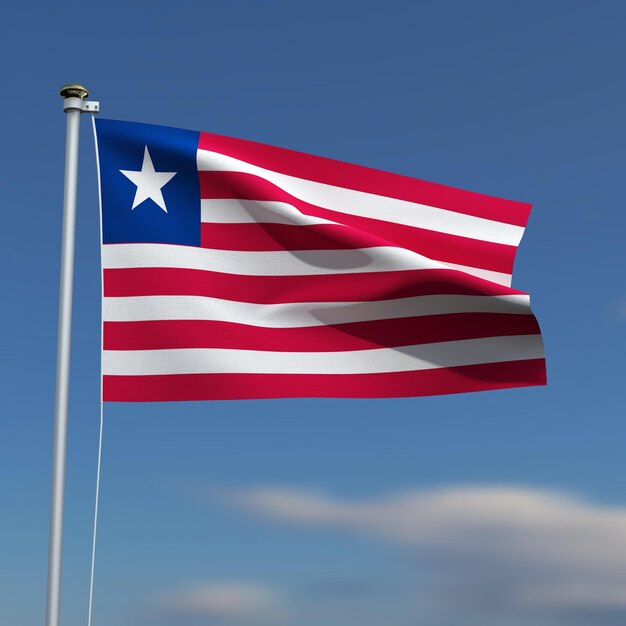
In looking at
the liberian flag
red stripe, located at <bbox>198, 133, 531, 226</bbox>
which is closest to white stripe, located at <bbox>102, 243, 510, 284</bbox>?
the liberian flag

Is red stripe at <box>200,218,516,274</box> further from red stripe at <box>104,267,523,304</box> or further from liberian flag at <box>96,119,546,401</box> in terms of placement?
red stripe at <box>104,267,523,304</box>

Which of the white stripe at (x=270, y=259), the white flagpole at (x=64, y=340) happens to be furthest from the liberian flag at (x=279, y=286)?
the white flagpole at (x=64, y=340)

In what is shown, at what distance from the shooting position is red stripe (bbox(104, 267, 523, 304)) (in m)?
Result: 9.90

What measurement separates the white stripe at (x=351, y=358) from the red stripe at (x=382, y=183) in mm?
1471

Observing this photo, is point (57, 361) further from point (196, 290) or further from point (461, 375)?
point (461, 375)

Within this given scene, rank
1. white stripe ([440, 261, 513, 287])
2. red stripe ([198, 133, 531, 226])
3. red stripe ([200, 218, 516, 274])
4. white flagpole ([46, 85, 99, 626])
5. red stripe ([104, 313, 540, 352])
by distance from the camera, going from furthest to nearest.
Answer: white stripe ([440, 261, 513, 287]), red stripe ([198, 133, 531, 226]), red stripe ([200, 218, 516, 274]), red stripe ([104, 313, 540, 352]), white flagpole ([46, 85, 99, 626])

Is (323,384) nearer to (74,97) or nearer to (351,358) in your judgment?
(351,358)

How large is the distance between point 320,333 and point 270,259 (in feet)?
3.00

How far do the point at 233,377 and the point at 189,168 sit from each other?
2229mm

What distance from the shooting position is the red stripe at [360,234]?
34.0 ft

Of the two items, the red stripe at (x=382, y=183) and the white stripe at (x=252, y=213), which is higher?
the red stripe at (x=382, y=183)

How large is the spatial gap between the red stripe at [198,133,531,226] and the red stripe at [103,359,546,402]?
172cm

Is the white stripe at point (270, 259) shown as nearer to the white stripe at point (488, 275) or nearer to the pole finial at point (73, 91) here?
the white stripe at point (488, 275)

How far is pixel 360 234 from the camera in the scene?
1045cm
